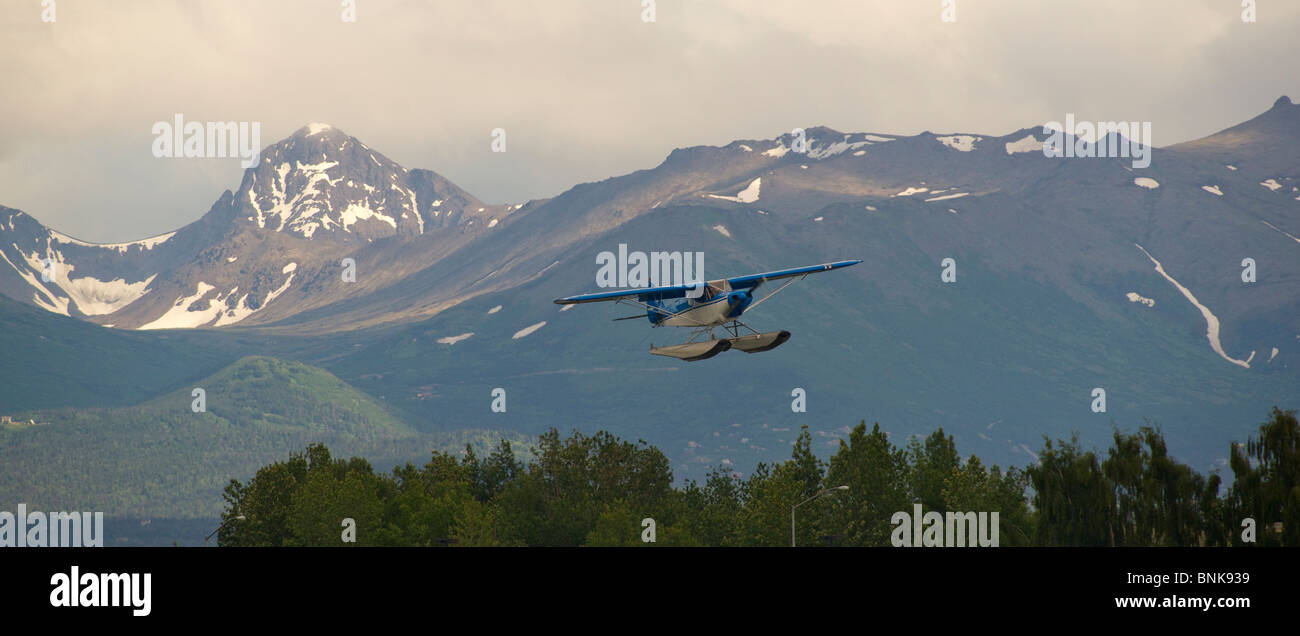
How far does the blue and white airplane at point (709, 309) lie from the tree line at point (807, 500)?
26.7 m

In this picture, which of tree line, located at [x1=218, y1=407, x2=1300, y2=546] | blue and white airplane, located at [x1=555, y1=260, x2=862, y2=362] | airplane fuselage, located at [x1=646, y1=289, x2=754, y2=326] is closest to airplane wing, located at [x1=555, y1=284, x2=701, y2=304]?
blue and white airplane, located at [x1=555, y1=260, x2=862, y2=362]

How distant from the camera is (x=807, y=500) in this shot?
95.3 metres

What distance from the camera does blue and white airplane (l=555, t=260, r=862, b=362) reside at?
49.5m

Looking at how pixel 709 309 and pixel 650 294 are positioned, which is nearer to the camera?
pixel 709 309

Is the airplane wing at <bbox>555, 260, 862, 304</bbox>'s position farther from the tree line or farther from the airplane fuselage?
the tree line

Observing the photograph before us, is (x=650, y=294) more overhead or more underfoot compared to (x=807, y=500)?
more overhead

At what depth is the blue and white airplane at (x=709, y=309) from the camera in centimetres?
4953

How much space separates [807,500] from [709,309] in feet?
150

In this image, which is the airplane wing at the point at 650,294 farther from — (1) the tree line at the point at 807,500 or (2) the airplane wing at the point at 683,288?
(1) the tree line at the point at 807,500

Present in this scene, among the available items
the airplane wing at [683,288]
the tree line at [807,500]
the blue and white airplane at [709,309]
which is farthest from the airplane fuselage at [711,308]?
the tree line at [807,500]

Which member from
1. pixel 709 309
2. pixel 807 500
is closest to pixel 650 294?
pixel 709 309

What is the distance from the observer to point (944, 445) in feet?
420

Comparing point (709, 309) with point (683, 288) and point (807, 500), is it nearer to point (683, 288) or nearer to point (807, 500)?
point (683, 288)
